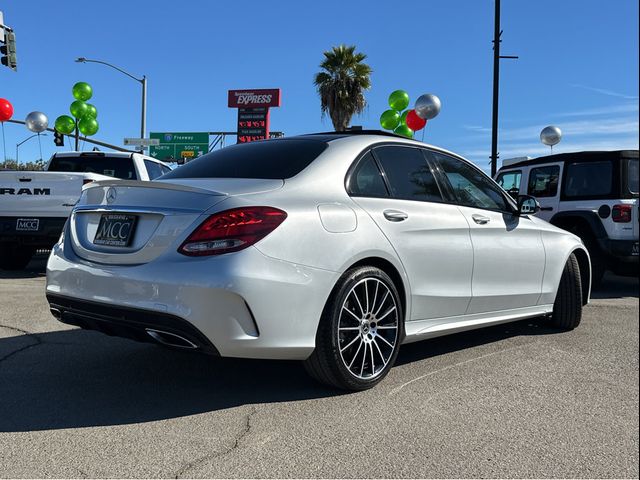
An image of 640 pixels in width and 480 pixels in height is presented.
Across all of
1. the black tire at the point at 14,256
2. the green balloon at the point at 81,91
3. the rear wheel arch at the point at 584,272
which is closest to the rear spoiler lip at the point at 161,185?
the rear wheel arch at the point at 584,272

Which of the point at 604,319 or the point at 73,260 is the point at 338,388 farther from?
the point at 604,319

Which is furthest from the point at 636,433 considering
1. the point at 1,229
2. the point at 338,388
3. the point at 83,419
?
the point at 1,229

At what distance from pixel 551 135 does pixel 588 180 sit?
8.47 m

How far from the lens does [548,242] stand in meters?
4.96

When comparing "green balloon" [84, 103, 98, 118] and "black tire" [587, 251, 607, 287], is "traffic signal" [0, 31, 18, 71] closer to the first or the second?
"green balloon" [84, 103, 98, 118]

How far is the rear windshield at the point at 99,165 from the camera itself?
355 inches

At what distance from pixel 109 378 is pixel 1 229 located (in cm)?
515

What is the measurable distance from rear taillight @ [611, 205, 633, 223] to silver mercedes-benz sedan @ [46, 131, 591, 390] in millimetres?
3604

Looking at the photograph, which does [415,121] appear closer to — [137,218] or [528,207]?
[528,207]

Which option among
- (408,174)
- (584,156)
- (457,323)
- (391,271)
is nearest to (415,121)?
(584,156)

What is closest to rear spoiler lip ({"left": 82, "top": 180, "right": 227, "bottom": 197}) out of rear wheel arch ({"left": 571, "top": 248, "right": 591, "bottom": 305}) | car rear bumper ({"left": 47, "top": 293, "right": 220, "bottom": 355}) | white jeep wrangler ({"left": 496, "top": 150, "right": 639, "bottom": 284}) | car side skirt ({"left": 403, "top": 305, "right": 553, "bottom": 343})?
car rear bumper ({"left": 47, "top": 293, "right": 220, "bottom": 355})

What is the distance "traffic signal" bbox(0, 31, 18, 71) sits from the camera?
17938 millimetres

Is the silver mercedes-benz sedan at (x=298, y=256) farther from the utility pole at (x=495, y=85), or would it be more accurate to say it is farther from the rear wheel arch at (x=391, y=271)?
the utility pole at (x=495, y=85)

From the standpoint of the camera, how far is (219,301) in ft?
9.45
